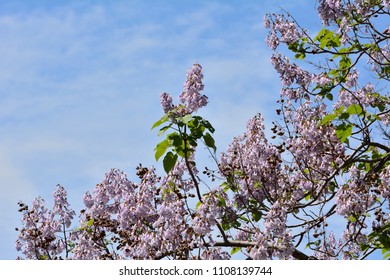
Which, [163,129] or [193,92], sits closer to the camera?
[163,129]

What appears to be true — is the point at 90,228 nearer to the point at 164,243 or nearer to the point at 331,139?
the point at 164,243

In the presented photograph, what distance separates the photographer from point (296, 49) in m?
10.8

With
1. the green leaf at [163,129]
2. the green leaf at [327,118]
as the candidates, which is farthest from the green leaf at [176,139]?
the green leaf at [327,118]

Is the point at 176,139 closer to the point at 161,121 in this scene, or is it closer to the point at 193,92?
the point at 161,121

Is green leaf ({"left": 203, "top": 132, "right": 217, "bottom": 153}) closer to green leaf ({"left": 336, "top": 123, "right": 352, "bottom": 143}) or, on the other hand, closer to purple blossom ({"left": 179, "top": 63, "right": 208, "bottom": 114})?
purple blossom ({"left": 179, "top": 63, "right": 208, "bottom": 114})

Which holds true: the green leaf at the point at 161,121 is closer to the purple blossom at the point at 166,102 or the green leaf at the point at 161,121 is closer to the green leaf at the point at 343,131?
the purple blossom at the point at 166,102

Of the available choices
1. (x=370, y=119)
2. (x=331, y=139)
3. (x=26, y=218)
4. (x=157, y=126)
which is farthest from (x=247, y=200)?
(x=26, y=218)

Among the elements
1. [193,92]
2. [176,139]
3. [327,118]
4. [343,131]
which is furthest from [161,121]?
[343,131]

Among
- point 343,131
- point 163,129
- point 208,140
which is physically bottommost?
point 208,140

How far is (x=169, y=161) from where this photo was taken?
712 cm

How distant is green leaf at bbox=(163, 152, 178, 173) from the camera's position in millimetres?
7109

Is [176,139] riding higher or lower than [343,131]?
lower

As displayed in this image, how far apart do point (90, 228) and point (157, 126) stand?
3.73 metres

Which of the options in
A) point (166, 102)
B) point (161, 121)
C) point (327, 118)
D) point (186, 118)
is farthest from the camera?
point (327, 118)
